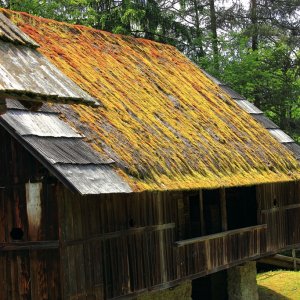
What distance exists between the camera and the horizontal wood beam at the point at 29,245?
378 inches

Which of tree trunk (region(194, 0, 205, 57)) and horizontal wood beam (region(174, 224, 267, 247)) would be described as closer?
horizontal wood beam (region(174, 224, 267, 247))

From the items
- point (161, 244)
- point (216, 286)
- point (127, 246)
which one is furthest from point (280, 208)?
point (127, 246)

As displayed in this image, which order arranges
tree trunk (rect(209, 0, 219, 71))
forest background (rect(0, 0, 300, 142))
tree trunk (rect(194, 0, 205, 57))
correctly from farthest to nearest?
tree trunk (rect(209, 0, 219, 71)), tree trunk (rect(194, 0, 205, 57)), forest background (rect(0, 0, 300, 142))

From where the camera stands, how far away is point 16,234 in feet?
32.7

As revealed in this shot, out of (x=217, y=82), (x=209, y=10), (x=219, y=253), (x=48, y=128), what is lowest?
(x=219, y=253)

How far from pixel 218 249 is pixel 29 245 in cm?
524

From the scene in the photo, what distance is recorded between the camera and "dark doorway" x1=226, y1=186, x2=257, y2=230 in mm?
16698

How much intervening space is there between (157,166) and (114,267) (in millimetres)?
1836

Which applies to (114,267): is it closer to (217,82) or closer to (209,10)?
(217,82)

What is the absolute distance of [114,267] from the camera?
10672 millimetres

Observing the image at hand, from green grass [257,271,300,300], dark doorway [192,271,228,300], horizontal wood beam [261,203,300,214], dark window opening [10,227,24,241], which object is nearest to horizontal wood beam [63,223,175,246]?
dark window opening [10,227,24,241]

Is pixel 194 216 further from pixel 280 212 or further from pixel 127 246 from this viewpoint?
pixel 127 246

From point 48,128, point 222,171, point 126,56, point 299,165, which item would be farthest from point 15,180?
point 299,165

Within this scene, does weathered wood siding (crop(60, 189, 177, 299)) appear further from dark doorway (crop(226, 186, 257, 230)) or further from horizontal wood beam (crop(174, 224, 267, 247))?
dark doorway (crop(226, 186, 257, 230))
